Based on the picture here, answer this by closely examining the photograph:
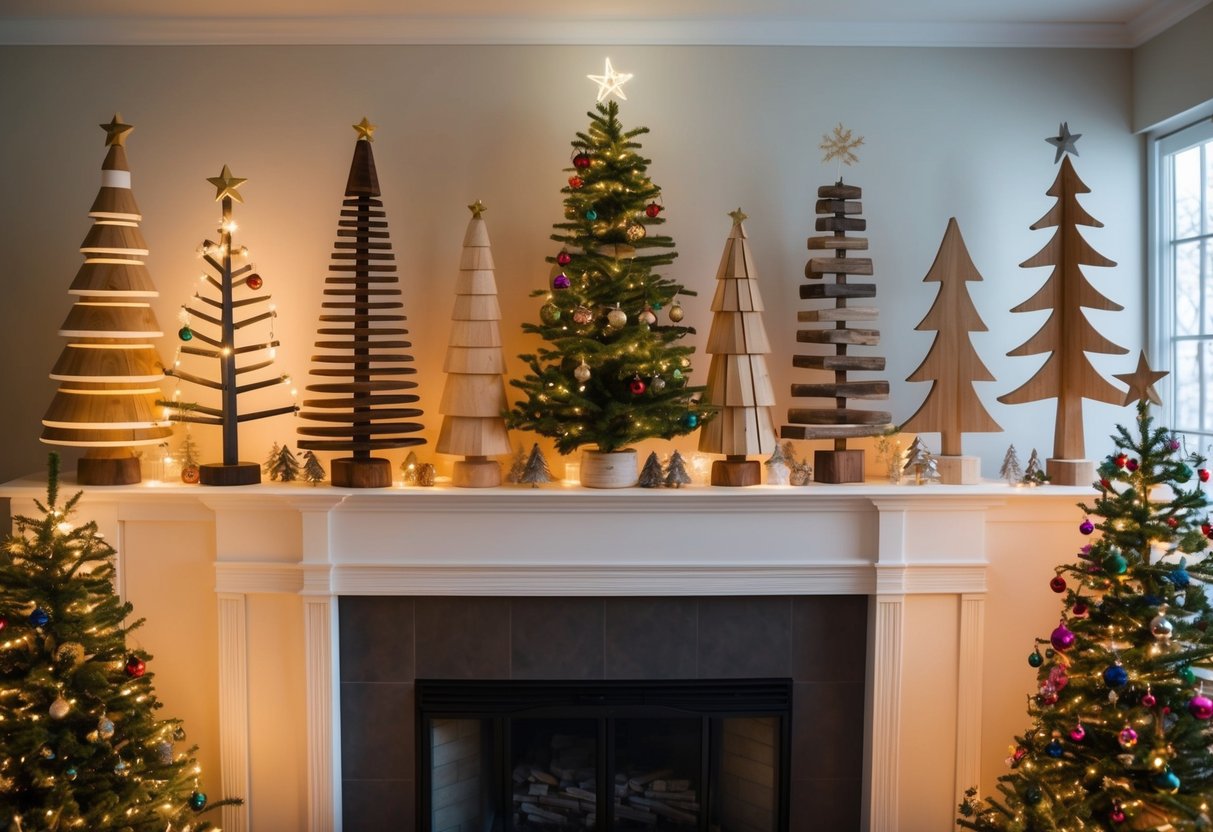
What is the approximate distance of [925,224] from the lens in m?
3.47

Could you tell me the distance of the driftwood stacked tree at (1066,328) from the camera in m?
3.24

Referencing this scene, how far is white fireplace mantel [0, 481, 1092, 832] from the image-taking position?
10.3 feet

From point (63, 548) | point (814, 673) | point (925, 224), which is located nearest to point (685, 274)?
point (925, 224)

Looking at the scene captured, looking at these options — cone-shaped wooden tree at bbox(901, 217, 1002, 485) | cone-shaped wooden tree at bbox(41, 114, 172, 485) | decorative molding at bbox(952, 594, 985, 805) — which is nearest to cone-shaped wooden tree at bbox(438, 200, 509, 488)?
cone-shaped wooden tree at bbox(41, 114, 172, 485)

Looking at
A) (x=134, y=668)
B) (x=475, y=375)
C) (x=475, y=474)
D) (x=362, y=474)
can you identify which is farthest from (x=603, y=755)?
(x=134, y=668)

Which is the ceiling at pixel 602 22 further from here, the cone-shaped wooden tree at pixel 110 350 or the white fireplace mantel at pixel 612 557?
the white fireplace mantel at pixel 612 557

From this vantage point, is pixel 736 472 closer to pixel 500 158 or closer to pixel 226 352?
pixel 500 158

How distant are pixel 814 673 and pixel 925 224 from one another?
63.3 inches

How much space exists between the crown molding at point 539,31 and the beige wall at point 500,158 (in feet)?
0.13

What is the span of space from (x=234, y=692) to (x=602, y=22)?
8.36ft

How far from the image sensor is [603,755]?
323 cm

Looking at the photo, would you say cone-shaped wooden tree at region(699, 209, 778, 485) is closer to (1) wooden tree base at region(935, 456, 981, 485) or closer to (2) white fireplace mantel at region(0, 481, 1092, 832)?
(2) white fireplace mantel at region(0, 481, 1092, 832)

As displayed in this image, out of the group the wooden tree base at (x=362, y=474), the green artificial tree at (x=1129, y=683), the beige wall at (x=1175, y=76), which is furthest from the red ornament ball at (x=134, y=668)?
the beige wall at (x=1175, y=76)

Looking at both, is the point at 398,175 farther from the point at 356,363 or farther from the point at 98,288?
the point at 98,288
